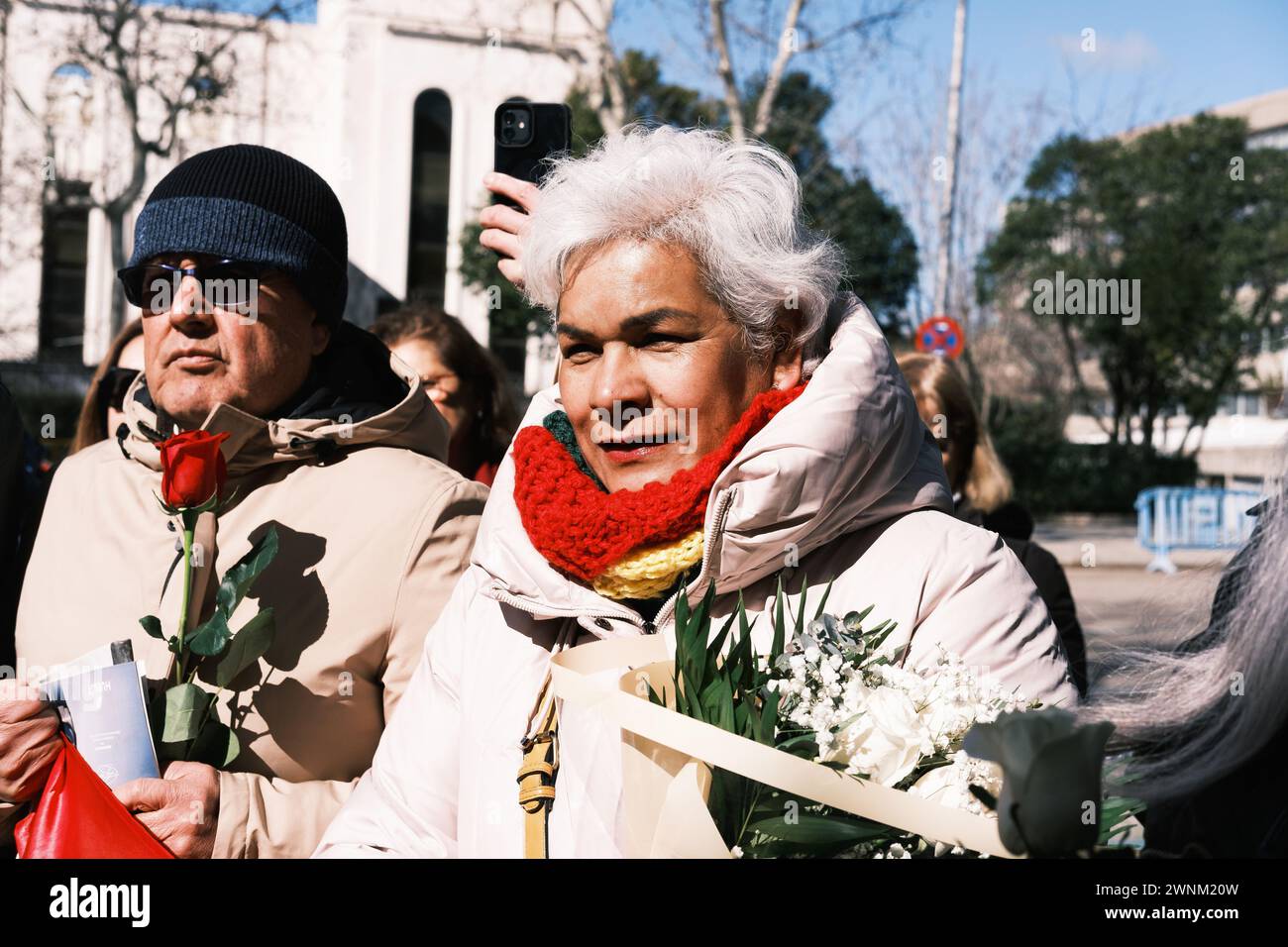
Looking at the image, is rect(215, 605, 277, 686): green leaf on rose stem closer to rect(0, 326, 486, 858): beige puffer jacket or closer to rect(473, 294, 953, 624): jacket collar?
rect(0, 326, 486, 858): beige puffer jacket

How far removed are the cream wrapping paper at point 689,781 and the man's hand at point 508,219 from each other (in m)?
1.07

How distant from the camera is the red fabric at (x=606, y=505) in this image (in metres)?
1.89

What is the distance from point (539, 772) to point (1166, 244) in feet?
87.3

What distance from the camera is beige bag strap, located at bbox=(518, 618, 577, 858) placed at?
72.1 inches

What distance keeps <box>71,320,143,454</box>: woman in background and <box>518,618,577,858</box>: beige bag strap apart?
1.95m

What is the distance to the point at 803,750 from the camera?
4.61 ft

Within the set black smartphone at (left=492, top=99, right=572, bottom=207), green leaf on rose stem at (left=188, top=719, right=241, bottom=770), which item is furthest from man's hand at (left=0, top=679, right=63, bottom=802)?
black smartphone at (left=492, top=99, right=572, bottom=207)

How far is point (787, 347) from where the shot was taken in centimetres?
211

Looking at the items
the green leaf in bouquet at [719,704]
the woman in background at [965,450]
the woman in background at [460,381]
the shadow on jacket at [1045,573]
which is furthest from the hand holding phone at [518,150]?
the woman in background at [965,450]

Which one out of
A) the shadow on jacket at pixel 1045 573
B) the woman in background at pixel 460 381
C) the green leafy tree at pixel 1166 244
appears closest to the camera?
the shadow on jacket at pixel 1045 573

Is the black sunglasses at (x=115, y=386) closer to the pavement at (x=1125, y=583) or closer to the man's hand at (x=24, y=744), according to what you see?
the man's hand at (x=24, y=744)

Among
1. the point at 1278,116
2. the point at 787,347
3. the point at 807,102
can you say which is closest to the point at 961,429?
the point at 787,347
